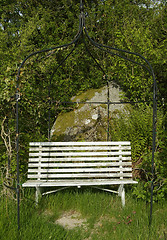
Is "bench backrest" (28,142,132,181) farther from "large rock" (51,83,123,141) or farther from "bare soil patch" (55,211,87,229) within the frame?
"large rock" (51,83,123,141)

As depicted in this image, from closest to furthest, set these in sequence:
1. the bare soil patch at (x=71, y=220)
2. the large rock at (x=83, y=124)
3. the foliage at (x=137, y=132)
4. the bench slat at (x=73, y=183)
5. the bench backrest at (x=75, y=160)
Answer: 1. the bare soil patch at (x=71, y=220)
2. the bench slat at (x=73, y=183)
3. the bench backrest at (x=75, y=160)
4. the foliage at (x=137, y=132)
5. the large rock at (x=83, y=124)

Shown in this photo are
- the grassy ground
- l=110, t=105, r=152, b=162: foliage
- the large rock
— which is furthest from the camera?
the large rock

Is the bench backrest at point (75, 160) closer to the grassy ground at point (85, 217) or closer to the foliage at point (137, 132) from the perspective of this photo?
the grassy ground at point (85, 217)

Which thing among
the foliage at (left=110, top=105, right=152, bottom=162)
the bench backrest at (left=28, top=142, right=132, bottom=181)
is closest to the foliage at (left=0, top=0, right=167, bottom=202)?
the foliage at (left=110, top=105, right=152, bottom=162)

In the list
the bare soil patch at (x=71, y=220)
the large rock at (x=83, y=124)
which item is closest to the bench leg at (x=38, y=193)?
the bare soil patch at (x=71, y=220)

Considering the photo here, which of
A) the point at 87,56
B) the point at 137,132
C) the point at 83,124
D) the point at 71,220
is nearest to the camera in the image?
the point at 71,220

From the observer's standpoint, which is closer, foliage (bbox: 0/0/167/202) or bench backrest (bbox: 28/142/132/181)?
bench backrest (bbox: 28/142/132/181)

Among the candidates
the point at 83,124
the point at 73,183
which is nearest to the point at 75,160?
the point at 73,183

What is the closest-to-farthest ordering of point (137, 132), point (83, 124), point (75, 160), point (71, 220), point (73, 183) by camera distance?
1. point (71, 220)
2. point (73, 183)
3. point (75, 160)
4. point (137, 132)
5. point (83, 124)

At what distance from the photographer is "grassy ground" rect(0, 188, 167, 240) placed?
234cm

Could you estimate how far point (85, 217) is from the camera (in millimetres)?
2836

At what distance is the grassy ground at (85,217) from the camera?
2340 mm

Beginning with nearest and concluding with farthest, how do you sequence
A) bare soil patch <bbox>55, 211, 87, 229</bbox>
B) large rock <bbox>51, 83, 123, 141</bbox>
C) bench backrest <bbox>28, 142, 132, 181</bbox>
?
bare soil patch <bbox>55, 211, 87, 229</bbox> < bench backrest <bbox>28, 142, 132, 181</bbox> < large rock <bbox>51, 83, 123, 141</bbox>

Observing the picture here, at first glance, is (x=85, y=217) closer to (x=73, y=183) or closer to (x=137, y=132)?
(x=73, y=183)
